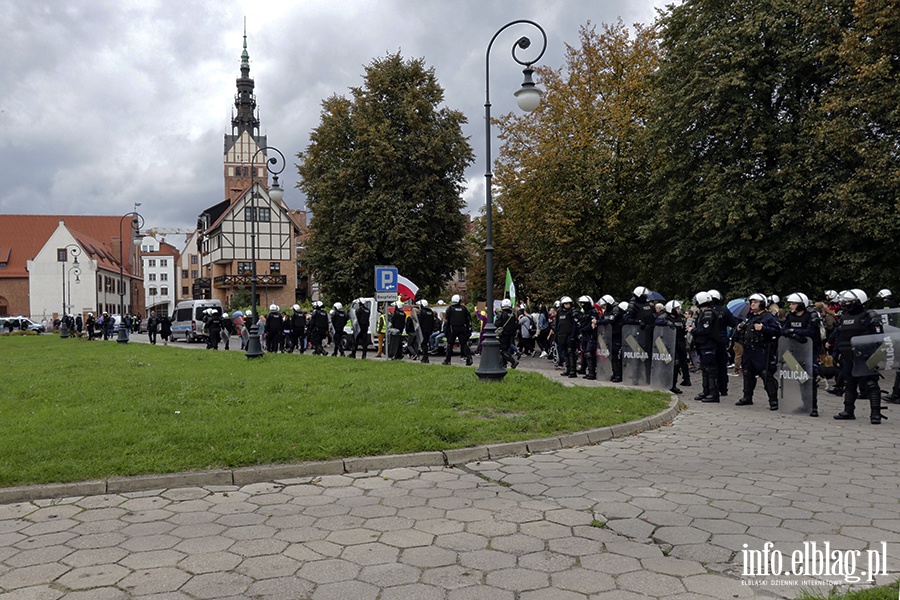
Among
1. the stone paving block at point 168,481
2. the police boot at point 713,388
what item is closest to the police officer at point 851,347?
the police boot at point 713,388

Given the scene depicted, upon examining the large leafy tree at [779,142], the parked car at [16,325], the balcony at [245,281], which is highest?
the large leafy tree at [779,142]

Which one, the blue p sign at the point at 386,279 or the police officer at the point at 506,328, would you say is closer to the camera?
the police officer at the point at 506,328

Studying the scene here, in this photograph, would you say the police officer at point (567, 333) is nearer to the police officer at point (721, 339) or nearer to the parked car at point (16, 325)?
the police officer at point (721, 339)

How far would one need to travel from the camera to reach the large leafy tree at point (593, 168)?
27391 mm

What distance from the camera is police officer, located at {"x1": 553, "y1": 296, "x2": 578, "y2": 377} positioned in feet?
51.0

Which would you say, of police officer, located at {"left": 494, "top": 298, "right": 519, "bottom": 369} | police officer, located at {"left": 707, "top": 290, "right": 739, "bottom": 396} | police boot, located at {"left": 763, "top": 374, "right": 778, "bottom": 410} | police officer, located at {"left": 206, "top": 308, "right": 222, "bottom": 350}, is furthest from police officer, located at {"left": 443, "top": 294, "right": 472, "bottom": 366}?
police officer, located at {"left": 206, "top": 308, "right": 222, "bottom": 350}

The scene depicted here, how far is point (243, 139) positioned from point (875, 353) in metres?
93.4

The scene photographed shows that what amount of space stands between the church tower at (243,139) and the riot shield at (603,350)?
83019 mm

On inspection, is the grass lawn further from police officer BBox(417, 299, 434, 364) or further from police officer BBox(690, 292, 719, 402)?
police officer BBox(417, 299, 434, 364)

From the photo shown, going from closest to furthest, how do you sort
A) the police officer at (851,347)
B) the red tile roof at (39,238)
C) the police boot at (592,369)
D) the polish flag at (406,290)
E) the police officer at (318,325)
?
the police officer at (851,347) < the police boot at (592,369) < the police officer at (318,325) < the polish flag at (406,290) < the red tile roof at (39,238)

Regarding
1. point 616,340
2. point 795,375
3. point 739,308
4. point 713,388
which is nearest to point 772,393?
point 795,375

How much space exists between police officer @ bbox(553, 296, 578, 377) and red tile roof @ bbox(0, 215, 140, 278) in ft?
262

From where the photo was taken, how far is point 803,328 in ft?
34.6

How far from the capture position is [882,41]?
18516mm
